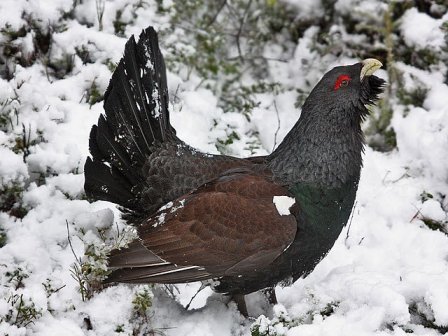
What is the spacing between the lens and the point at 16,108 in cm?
485

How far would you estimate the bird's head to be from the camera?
157 inches

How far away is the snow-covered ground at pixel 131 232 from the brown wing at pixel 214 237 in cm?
16

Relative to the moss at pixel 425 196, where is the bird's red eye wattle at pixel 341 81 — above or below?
above

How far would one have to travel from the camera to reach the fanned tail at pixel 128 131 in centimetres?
428

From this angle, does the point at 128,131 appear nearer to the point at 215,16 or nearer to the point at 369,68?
the point at 369,68

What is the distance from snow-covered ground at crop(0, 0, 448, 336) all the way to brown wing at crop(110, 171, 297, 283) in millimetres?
156

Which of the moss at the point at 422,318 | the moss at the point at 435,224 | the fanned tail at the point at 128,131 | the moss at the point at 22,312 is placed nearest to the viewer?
the moss at the point at 22,312

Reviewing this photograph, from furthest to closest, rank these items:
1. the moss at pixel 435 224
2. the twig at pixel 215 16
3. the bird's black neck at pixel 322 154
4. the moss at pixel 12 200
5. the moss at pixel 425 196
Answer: the twig at pixel 215 16 → the moss at pixel 425 196 → the moss at pixel 435 224 → the moss at pixel 12 200 → the bird's black neck at pixel 322 154

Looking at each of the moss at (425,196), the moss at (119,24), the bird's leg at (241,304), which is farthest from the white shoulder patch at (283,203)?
the moss at (119,24)

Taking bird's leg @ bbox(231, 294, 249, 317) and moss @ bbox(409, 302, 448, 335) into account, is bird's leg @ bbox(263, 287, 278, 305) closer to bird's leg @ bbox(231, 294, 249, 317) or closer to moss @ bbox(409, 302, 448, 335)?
bird's leg @ bbox(231, 294, 249, 317)

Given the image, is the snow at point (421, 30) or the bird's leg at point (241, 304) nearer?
the bird's leg at point (241, 304)

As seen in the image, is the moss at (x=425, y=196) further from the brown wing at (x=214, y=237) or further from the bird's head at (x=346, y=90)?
the brown wing at (x=214, y=237)

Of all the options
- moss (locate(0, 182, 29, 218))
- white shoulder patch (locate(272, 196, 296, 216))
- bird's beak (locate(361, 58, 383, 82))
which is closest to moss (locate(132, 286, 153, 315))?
white shoulder patch (locate(272, 196, 296, 216))

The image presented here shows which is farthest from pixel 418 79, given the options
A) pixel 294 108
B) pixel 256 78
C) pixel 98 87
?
pixel 98 87
